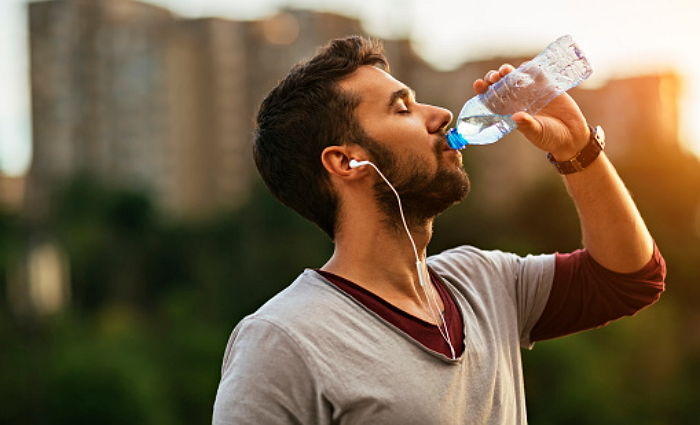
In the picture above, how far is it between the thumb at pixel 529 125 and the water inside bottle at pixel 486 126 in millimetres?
187

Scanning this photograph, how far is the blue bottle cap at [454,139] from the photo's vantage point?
2197 mm

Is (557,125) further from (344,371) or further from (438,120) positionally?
(344,371)

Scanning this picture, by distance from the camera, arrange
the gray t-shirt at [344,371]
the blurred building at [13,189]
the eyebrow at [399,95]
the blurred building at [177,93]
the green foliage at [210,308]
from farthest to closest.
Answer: the blurred building at [13,189] → the blurred building at [177,93] → the green foliage at [210,308] → the eyebrow at [399,95] → the gray t-shirt at [344,371]

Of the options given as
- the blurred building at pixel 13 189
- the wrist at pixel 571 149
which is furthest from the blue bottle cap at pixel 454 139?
the blurred building at pixel 13 189

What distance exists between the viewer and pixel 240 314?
1282 inches

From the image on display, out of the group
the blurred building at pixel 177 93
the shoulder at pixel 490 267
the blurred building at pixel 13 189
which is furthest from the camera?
the blurred building at pixel 13 189

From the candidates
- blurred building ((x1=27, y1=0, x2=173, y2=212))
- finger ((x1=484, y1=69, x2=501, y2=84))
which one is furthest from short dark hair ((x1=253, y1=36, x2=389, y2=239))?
blurred building ((x1=27, y1=0, x2=173, y2=212))

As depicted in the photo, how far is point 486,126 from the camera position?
2.56 metres

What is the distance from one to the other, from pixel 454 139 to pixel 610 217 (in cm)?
38

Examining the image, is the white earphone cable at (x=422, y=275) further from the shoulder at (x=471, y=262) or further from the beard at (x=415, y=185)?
the shoulder at (x=471, y=262)

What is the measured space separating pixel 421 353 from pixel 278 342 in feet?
0.86

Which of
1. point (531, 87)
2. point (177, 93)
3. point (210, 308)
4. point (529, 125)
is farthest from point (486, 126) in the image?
point (177, 93)

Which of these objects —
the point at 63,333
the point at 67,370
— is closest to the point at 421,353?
the point at 67,370

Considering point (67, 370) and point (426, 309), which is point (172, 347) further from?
point (426, 309)
